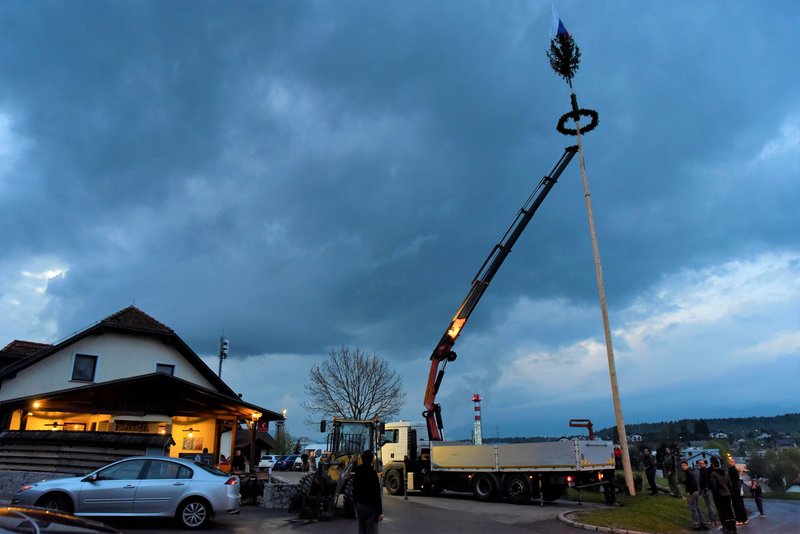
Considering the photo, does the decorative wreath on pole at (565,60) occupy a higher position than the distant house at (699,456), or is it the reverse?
the decorative wreath on pole at (565,60)

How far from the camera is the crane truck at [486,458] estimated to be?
17.9m

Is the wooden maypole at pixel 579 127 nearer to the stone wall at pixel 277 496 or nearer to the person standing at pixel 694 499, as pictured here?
the person standing at pixel 694 499

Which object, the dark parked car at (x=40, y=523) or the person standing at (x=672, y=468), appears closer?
the dark parked car at (x=40, y=523)

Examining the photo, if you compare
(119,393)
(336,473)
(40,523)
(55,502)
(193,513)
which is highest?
(119,393)

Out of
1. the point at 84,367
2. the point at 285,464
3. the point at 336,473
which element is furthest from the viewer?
the point at 285,464

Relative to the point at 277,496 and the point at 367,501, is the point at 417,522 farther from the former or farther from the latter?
the point at 367,501

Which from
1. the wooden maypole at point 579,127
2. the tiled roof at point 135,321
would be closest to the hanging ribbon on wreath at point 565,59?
the wooden maypole at point 579,127

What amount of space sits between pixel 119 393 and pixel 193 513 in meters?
11.5

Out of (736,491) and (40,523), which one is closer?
(40,523)

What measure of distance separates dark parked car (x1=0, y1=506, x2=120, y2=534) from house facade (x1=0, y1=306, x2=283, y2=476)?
11.4 m

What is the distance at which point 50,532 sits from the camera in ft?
14.1

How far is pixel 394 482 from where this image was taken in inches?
880

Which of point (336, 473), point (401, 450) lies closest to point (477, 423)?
point (401, 450)

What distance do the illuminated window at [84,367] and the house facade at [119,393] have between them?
0.04 meters
